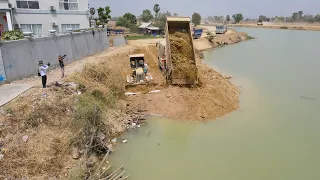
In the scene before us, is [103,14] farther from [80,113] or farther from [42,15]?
[80,113]

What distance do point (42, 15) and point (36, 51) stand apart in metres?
9.96

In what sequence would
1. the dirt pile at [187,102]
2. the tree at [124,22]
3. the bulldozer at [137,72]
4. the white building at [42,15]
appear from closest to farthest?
the dirt pile at [187,102] → the bulldozer at [137,72] → the white building at [42,15] → the tree at [124,22]

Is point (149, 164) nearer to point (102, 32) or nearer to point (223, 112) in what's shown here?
point (223, 112)

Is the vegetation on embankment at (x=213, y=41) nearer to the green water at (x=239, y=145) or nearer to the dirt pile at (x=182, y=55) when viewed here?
the dirt pile at (x=182, y=55)

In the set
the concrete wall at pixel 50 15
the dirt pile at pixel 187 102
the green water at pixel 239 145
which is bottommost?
the green water at pixel 239 145

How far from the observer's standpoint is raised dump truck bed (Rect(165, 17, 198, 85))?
14773mm

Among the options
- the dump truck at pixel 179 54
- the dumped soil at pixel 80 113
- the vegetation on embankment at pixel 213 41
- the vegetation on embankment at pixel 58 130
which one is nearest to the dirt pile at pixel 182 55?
the dump truck at pixel 179 54

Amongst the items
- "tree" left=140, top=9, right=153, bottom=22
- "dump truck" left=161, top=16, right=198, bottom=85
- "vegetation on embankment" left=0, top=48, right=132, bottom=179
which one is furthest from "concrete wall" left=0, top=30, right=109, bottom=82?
"tree" left=140, top=9, right=153, bottom=22

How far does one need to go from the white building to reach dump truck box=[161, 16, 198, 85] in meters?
12.2

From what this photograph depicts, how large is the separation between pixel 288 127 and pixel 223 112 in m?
3.25

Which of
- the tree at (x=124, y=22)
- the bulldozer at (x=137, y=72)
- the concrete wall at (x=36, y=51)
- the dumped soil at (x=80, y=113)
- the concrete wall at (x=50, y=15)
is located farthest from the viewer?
the tree at (x=124, y=22)

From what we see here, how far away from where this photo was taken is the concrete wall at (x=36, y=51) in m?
11.9

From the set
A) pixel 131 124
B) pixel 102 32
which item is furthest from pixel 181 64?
pixel 102 32

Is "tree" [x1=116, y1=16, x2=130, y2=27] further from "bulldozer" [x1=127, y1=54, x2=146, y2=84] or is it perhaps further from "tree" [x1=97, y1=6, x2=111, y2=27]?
"bulldozer" [x1=127, y1=54, x2=146, y2=84]
